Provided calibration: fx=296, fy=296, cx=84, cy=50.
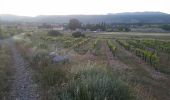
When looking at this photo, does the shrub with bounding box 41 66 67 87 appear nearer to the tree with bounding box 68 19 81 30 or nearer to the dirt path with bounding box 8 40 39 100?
the dirt path with bounding box 8 40 39 100

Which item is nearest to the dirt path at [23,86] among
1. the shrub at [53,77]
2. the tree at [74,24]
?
the shrub at [53,77]

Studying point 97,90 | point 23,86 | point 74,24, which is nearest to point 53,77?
point 23,86

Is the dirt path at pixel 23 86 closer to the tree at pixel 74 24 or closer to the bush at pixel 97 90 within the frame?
the bush at pixel 97 90

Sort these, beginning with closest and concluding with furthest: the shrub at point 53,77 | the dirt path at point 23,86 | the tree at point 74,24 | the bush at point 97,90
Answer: the bush at point 97,90 < the dirt path at point 23,86 < the shrub at point 53,77 < the tree at point 74,24

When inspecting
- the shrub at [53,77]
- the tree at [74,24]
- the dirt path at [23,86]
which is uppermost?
the shrub at [53,77]

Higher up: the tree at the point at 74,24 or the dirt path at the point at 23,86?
the dirt path at the point at 23,86

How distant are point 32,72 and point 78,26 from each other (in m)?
116

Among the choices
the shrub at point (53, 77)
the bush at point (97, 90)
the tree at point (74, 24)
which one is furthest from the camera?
the tree at point (74, 24)

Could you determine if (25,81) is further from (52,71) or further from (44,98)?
(44,98)

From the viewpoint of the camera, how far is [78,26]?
132 metres

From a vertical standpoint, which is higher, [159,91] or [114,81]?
[114,81]

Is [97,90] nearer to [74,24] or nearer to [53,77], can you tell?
[53,77]

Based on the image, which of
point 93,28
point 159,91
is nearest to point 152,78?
point 159,91

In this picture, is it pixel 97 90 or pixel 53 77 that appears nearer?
pixel 97 90
